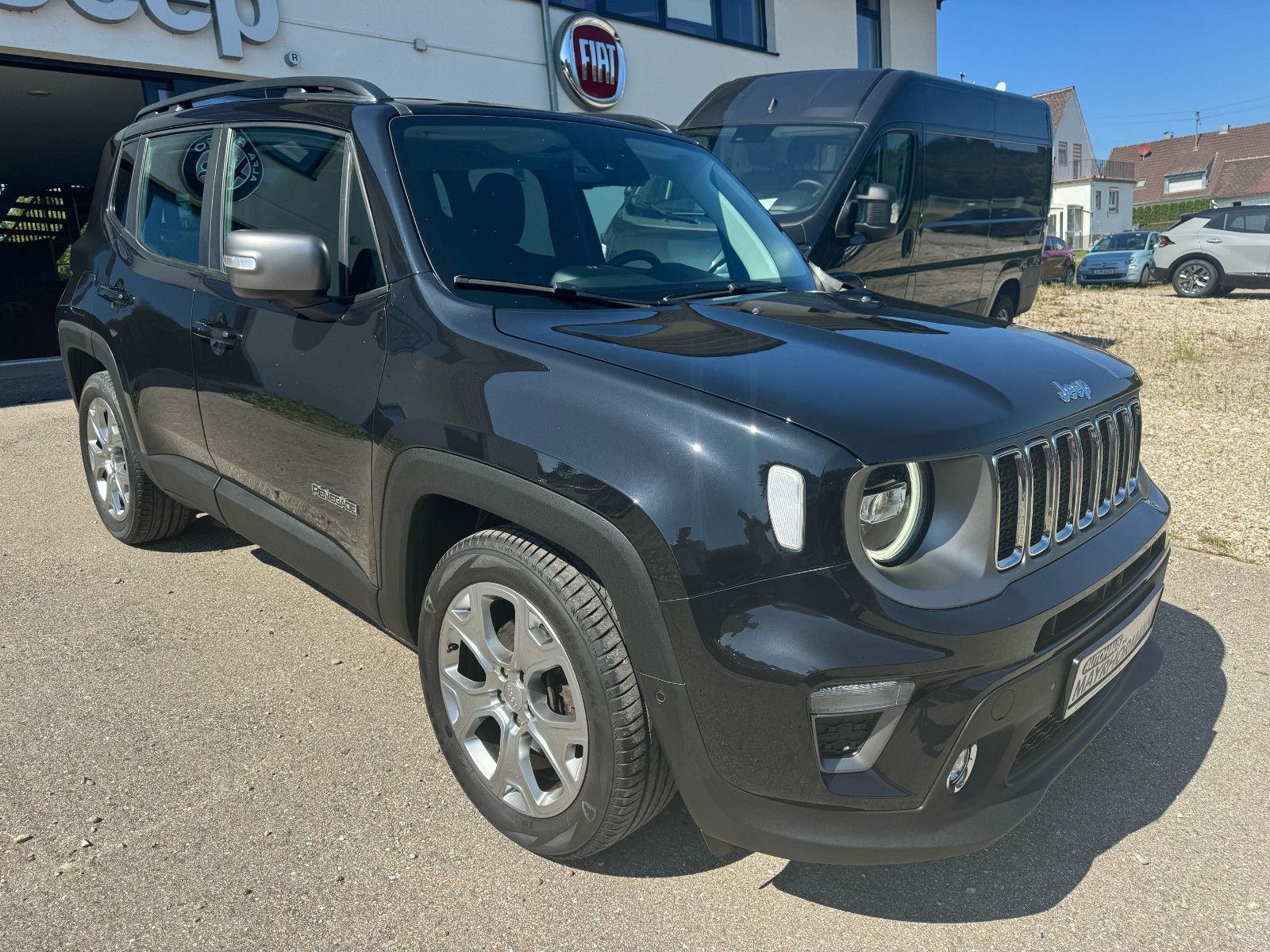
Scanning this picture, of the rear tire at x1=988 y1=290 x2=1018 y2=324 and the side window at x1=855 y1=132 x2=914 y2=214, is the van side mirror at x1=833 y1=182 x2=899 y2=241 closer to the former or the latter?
the side window at x1=855 y1=132 x2=914 y2=214

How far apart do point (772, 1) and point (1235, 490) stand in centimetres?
1335

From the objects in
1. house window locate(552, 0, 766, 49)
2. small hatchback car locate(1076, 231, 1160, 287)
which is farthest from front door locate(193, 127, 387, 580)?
small hatchback car locate(1076, 231, 1160, 287)

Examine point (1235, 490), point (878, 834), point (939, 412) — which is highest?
point (939, 412)

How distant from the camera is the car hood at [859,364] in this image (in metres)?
2.01

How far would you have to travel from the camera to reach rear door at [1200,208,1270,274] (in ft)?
56.3

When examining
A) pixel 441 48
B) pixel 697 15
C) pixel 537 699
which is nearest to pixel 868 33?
pixel 697 15

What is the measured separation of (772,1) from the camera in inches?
639

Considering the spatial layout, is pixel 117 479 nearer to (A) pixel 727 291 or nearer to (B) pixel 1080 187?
(A) pixel 727 291

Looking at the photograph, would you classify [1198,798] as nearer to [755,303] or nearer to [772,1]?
[755,303]

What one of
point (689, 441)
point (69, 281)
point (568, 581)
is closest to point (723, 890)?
point (568, 581)

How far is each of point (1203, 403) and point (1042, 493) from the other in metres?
6.73

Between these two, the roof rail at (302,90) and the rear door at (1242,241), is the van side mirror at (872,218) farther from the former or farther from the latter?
the rear door at (1242,241)

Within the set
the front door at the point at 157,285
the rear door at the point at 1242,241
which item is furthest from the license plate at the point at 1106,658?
the rear door at the point at 1242,241

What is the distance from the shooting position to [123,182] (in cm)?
422
